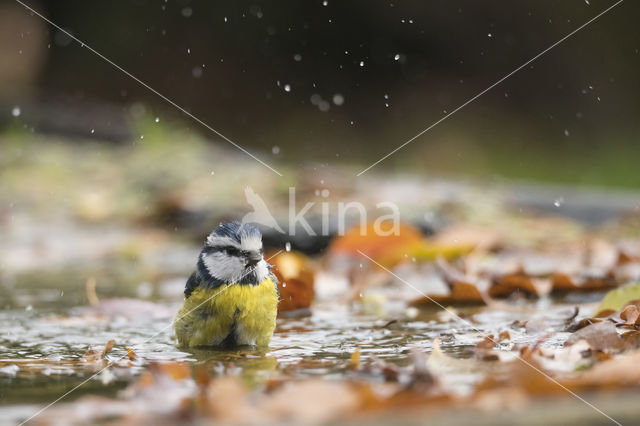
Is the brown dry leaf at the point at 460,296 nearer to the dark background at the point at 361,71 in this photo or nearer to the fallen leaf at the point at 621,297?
the fallen leaf at the point at 621,297

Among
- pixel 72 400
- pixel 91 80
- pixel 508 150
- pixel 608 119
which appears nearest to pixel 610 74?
pixel 608 119

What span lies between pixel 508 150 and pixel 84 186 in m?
5.85

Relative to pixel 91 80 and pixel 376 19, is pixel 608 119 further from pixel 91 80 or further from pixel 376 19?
pixel 91 80

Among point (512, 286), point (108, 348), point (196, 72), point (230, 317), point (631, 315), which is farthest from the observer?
point (196, 72)

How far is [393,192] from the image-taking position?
661 centimetres

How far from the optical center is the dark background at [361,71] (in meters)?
11.3

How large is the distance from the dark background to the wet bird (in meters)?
7.78

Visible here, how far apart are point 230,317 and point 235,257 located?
289mm

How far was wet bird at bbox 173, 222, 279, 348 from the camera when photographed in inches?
108

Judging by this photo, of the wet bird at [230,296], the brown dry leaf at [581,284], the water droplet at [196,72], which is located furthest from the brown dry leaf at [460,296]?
the water droplet at [196,72]

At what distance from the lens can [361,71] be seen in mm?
12828

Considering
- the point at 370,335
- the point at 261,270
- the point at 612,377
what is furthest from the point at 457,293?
the point at 612,377

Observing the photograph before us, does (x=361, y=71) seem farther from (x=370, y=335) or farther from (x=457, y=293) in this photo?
(x=370, y=335)

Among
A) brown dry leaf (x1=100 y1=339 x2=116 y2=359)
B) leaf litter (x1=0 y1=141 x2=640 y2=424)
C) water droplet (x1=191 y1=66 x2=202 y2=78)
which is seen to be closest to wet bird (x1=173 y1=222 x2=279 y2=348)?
leaf litter (x1=0 y1=141 x2=640 y2=424)
